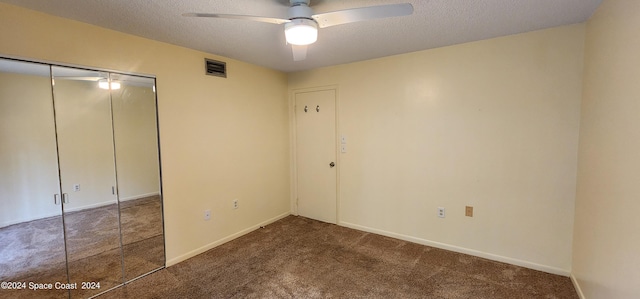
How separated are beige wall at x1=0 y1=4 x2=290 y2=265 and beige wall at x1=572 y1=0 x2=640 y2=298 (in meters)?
3.33

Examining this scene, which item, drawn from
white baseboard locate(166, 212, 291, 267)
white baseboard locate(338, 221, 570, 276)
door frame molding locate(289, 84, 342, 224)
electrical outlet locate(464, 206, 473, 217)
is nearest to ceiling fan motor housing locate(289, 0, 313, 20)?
door frame molding locate(289, 84, 342, 224)

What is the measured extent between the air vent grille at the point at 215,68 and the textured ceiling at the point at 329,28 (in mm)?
122

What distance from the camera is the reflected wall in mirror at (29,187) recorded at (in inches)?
81.2

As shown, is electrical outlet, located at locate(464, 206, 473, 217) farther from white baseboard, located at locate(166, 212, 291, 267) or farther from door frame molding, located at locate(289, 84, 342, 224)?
white baseboard, located at locate(166, 212, 291, 267)

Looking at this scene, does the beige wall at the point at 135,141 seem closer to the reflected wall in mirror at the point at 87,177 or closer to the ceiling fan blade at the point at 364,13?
the reflected wall in mirror at the point at 87,177

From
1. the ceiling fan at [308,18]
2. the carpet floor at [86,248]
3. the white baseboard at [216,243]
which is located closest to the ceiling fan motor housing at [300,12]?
the ceiling fan at [308,18]

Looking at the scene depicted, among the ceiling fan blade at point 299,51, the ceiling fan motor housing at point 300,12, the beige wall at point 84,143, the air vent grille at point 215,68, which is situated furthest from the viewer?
the air vent grille at point 215,68

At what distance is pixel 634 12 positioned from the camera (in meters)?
1.41

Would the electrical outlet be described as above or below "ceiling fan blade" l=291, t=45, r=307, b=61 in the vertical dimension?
below

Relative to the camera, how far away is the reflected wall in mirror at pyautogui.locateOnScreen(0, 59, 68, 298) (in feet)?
6.77

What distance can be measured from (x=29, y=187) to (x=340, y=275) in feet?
9.23

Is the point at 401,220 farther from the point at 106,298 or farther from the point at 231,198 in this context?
the point at 106,298

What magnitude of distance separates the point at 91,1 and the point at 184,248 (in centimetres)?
230

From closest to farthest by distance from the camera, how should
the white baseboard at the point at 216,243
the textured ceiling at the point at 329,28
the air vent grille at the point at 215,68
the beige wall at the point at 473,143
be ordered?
the textured ceiling at the point at 329,28, the beige wall at the point at 473,143, the white baseboard at the point at 216,243, the air vent grille at the point at 215,68
